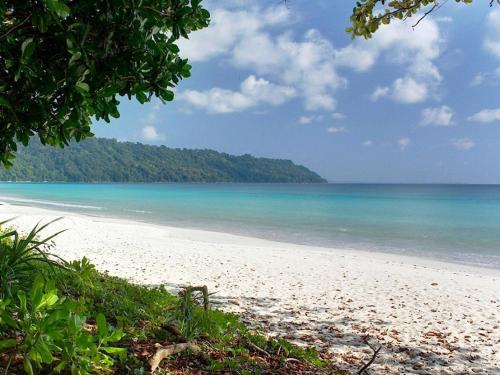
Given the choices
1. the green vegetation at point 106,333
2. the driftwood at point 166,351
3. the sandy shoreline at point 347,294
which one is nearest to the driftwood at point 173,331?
the green vegetation at point 106,333

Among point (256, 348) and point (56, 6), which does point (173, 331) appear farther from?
point (56, 6)

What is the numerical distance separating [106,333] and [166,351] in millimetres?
910

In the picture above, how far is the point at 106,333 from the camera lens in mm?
2539

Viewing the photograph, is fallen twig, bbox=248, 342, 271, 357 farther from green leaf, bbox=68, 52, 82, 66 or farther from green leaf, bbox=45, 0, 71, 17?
green leaf, bbox=45, 0, 71, 17

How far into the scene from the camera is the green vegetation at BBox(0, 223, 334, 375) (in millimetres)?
2459

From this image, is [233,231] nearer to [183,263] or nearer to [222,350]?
[183,263]

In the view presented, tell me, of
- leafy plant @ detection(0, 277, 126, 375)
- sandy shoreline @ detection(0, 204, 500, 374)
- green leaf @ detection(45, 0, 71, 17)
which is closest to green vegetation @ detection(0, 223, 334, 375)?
leafy plant @ detection(0, 277, 126, 375)

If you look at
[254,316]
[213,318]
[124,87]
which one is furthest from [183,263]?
[124,87]

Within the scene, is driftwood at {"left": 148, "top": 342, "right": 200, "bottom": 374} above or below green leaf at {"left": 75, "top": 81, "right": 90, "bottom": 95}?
below

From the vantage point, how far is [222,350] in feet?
13.2

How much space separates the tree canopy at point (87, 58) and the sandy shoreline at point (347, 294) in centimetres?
486

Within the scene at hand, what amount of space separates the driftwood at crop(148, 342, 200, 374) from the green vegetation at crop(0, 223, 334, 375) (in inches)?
1.6

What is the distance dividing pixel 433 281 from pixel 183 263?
25.7 feet

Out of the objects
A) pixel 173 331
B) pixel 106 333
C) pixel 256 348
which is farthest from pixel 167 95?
pixel 256 348
